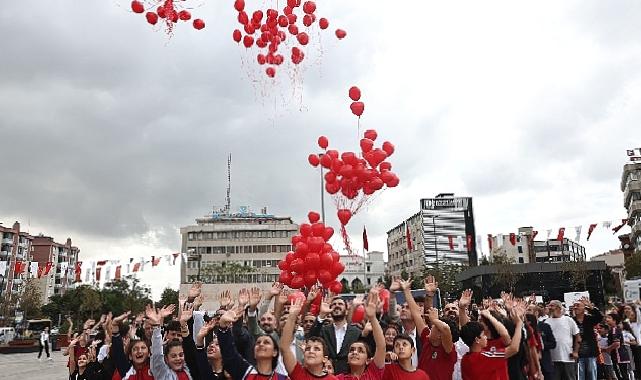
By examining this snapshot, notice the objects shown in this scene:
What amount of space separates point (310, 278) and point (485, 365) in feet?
16.6

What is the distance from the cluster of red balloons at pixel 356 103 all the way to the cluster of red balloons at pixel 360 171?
616 mm

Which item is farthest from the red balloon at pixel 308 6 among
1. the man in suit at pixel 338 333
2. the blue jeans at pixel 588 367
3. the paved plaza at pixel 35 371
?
the paved plaza at pixel 35 371

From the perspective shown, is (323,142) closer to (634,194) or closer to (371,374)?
(371,374)

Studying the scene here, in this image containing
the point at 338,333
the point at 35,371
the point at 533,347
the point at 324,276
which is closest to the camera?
the point at 338,333

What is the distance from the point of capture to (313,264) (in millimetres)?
8859

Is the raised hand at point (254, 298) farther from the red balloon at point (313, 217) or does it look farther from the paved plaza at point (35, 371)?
the paved plaza at point (35, 371)

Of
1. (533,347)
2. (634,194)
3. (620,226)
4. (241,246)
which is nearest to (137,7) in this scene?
(533,347)

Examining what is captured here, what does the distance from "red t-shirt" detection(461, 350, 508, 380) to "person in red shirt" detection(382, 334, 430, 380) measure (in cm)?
54

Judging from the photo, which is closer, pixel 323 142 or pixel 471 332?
pixel 471 332

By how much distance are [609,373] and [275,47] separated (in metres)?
7.87

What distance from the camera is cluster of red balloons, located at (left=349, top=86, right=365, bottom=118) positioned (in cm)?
948

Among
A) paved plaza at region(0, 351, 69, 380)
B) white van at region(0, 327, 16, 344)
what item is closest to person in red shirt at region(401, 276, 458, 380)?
paved plaza at region(0, 351, 69, 380)

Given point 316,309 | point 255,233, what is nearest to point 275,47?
point 316,309

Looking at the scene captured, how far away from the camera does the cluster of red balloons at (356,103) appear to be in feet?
31.1
